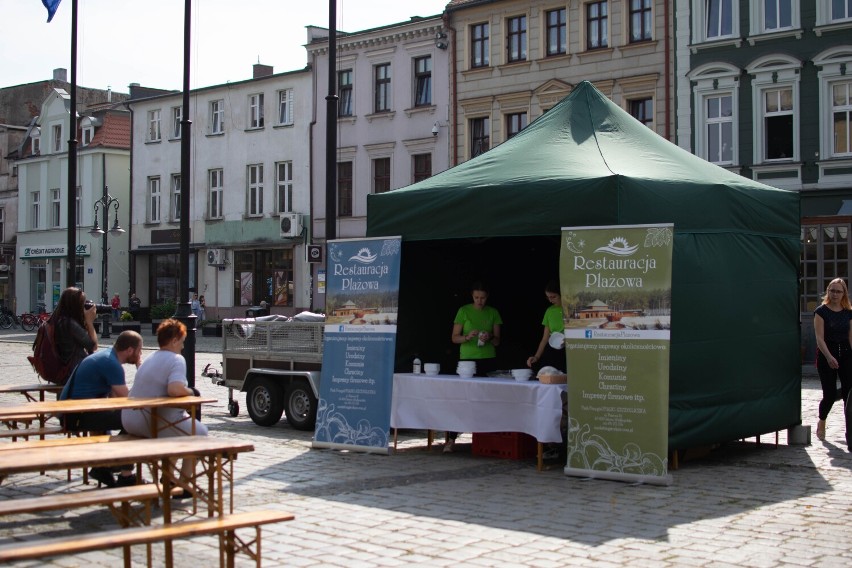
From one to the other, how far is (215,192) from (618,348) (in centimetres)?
3947

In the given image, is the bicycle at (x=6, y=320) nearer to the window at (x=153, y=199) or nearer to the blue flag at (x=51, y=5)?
the window at (x=153, y=199)

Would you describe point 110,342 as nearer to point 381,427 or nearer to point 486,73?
point 486,73

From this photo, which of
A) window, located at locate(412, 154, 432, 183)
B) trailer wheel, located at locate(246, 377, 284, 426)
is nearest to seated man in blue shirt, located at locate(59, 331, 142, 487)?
trailer wheel, located at locate(246, 377, 284, 426)

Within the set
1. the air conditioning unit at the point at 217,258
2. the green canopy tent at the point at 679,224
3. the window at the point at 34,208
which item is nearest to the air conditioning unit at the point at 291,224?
the air conditioning unit at the point at 217,258

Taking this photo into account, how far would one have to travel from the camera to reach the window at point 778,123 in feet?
100

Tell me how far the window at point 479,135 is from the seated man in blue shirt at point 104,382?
29023 mm

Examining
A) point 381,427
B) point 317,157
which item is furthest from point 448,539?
point 317,157

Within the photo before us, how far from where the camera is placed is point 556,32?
36062 mm

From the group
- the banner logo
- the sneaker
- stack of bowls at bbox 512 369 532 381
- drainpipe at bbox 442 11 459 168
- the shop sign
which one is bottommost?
the sneaker

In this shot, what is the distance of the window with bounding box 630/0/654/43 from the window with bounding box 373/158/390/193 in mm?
10867

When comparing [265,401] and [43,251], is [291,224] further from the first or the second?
[265,401]

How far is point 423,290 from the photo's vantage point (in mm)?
13969

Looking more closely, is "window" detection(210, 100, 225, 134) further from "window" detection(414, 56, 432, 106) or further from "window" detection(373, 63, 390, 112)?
"window" detection(414, 56, 432, 106)

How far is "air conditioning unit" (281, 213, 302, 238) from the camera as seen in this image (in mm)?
43656
